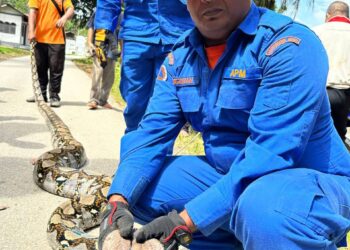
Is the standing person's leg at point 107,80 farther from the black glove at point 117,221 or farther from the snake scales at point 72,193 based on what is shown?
the black glove at point 117,221

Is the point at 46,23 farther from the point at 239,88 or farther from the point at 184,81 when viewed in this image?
the point at 239,88

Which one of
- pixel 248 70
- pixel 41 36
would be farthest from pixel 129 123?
pixel 41 36

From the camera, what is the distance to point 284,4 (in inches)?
452

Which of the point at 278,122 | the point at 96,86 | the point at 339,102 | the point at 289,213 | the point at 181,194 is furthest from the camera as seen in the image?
the point at 96,86

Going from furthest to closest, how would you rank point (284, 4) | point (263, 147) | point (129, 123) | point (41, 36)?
1. point (284, 4)
2. point (41, 36)
3. point (129, 123)
4. point (263, 147)

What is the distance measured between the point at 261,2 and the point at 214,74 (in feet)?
28.0

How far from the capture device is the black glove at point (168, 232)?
205cm

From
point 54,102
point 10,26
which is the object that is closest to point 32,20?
point 54,102

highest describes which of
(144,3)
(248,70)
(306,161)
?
(144,3)

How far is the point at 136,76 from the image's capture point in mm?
4562

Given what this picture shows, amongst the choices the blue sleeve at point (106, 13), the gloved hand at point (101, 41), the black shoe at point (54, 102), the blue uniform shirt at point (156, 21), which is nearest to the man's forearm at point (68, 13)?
the black shoe at point (54, 102)

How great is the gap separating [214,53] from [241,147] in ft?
1.74

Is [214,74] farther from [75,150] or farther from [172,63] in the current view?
[75,150]

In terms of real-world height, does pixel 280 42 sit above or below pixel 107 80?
above
